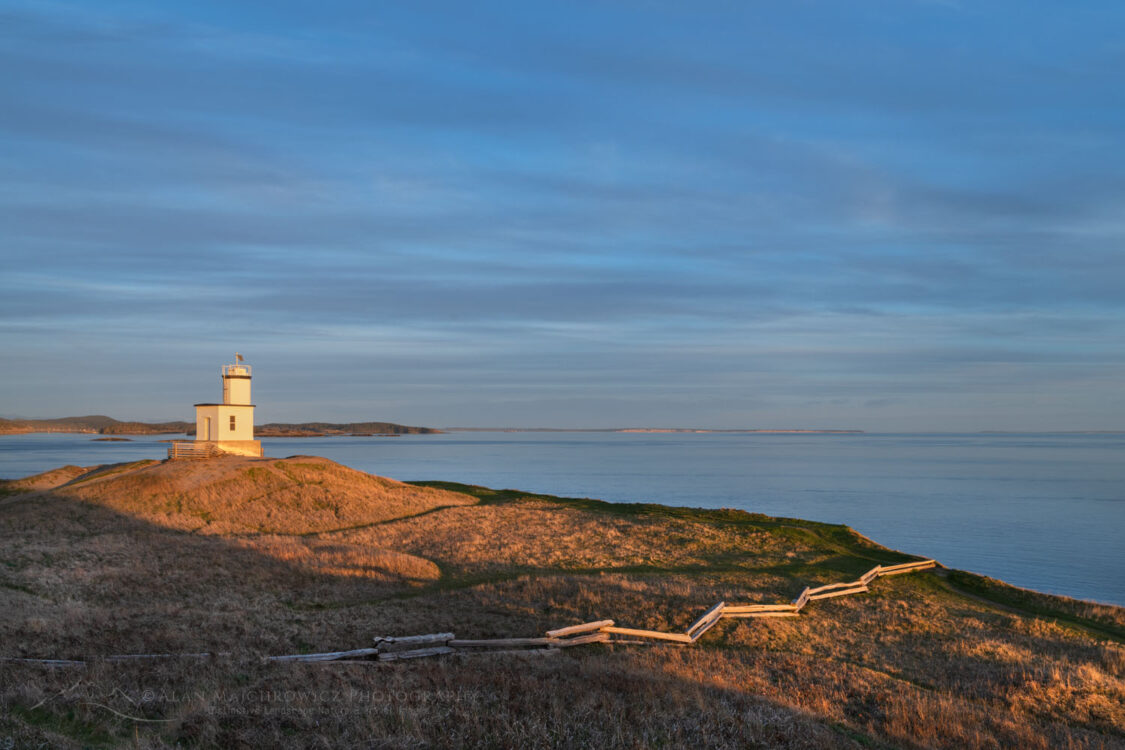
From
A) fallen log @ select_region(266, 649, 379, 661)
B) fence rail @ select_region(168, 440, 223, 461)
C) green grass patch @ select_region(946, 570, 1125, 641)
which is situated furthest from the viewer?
fence rail @ select_region(168, 440, 223, 461)

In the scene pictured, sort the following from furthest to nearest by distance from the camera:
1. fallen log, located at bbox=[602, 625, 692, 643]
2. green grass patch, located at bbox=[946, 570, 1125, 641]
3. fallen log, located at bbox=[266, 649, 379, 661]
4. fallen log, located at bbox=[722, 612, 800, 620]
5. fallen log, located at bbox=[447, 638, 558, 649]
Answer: green grass patch, located at bbox=[946, 570, 1125, 641] < fallen log, located at bbox=[722, 612, 800, 620] < fallen log, located at bbox=[602, 625, 692, 643] < fallen log, located at bbox=[447, 638, 558, 649] < fallen log, located at bbox=[266, 649, 379, 661]

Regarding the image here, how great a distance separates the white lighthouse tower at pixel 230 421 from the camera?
5262cm

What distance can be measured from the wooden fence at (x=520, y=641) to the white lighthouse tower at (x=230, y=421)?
133ft

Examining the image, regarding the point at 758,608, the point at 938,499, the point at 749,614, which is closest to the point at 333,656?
the point at 749,614


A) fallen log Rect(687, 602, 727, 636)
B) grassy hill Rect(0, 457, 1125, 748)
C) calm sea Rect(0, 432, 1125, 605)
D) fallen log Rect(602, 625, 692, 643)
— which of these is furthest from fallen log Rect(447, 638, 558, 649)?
calm sea Rect(0, 432, 1125, 605)

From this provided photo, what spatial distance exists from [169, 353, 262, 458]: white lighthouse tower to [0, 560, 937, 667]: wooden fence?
40494 millimetres

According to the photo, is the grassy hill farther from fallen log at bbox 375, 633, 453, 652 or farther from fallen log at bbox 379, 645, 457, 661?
fallen log at bbox 375, 633, 453, 652

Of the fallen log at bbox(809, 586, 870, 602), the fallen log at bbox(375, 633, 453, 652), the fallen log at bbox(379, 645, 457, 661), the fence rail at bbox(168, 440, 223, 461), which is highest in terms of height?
the fence rail at bbox(168, 440, 223, 461)

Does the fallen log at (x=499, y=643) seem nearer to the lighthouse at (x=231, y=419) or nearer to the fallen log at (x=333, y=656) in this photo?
the fallen log at (x=333, y=656)

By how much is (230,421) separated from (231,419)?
174 millimetres

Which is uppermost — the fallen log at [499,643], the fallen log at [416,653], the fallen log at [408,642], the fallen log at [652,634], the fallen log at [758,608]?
the fallen log at [408,642]

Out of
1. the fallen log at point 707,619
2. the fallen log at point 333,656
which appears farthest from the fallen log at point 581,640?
the fallen log at point 333,656

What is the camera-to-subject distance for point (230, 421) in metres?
53.5

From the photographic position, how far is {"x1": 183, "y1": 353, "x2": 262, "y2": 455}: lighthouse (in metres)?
52.8
